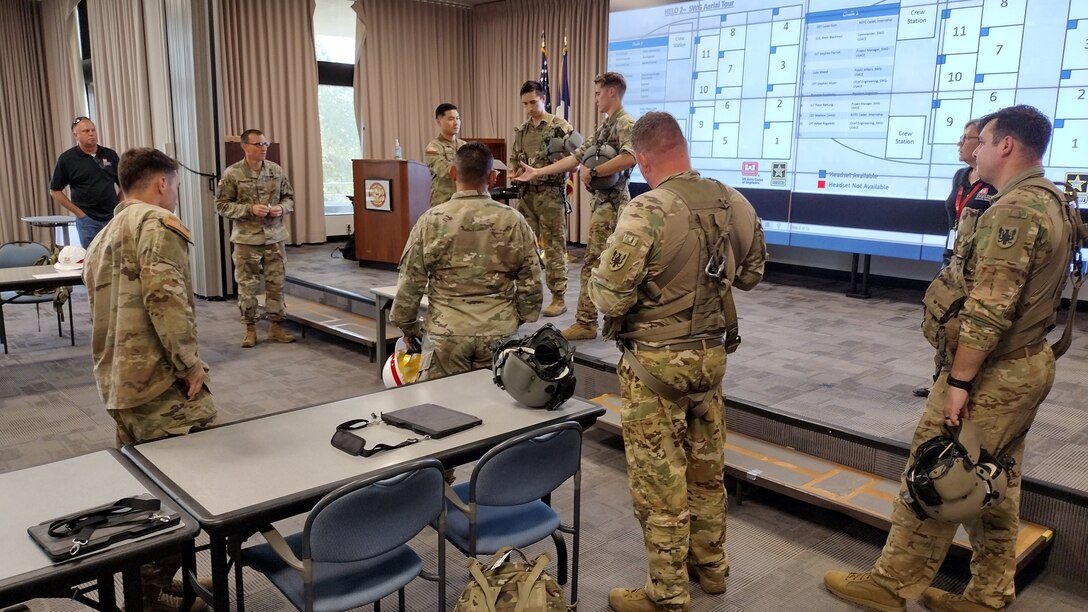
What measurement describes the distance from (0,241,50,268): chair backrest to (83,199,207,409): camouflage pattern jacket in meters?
3.98

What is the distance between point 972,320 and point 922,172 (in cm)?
404

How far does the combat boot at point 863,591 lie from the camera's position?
103 inches

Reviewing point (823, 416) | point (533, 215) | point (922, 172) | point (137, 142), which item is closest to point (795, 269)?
point (922, 172)

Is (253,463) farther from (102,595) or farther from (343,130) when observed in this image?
(343,130)

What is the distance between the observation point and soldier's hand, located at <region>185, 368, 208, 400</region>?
2562 mm

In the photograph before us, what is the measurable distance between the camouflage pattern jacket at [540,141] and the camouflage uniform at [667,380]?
2.72 meters

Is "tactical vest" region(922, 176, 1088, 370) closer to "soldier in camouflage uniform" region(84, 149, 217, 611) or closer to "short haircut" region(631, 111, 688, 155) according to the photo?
"short haircut" region(631, 111, 688, 155)

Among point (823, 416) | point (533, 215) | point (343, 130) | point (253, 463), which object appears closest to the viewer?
point (253, 463)

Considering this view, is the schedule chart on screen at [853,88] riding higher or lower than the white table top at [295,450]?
higher

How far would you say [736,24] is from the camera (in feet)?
22.1

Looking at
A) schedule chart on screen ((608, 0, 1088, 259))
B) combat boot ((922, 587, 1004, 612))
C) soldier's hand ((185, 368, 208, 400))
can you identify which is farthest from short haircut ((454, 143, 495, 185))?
schedule chart on screen ((608, 0, 1088, 259))

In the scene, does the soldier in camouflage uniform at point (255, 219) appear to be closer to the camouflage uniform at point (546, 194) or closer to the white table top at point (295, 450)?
the camouflage uniform at point (546, 194)

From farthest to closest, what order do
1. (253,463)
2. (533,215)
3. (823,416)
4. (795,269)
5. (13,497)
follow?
(795,269) → (533,215) → (823,416) → (253,463) → (13,497)

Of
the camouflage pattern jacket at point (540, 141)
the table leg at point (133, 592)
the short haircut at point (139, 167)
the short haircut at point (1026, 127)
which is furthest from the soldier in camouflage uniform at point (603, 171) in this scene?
the table leg at point (133, 592)
